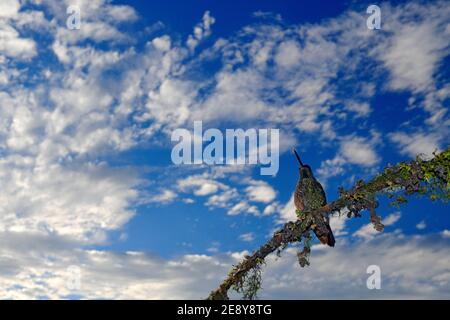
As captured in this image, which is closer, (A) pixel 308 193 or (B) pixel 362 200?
(B) pixel 362 200

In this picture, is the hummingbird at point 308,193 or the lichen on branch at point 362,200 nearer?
the lichen on branch at point 362,200

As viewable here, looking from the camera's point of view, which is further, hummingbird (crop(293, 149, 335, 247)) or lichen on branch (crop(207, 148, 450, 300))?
hummingbird (crop(293, 149, 335, 247))

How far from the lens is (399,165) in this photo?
7.89m
